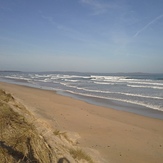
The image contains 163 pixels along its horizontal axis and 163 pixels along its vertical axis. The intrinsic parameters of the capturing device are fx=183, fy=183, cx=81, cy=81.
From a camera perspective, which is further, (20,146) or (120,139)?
(120,139)

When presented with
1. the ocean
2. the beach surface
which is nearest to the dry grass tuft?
the beach surface

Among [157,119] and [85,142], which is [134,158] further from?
[157,119]

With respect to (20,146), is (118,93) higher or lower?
lower

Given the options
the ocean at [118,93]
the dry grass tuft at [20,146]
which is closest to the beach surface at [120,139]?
the dry grass tuft at [20,146]

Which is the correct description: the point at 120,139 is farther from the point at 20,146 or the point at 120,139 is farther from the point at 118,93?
the point at 118,93

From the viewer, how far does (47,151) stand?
11.2 ft

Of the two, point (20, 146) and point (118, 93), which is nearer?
point (20, 146)

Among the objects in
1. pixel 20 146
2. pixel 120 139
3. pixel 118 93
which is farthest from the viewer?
pixel 118 93

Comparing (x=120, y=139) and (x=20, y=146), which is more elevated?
(x=20, y=146)

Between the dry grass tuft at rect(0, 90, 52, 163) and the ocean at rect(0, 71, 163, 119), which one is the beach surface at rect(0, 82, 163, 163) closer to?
the dry grass tuft at rect(0, 90, 52, 163)

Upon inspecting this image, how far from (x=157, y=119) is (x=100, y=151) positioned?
233 inches

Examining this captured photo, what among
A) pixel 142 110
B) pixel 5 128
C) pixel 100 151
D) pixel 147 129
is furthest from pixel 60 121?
pixel 142 110

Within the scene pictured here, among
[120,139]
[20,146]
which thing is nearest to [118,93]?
[120,139]

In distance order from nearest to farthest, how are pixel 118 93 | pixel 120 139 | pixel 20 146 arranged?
pixel 20 146
pixel 120 139
pixel 118 93
